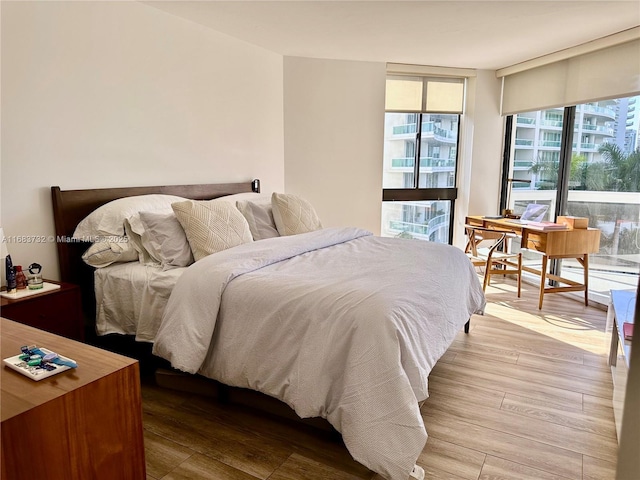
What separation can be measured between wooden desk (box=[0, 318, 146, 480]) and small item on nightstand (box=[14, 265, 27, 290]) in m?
0.90

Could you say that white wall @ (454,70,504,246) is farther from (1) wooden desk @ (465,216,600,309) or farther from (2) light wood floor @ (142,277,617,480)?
(2) light wood floor @ (142,277,617,480)

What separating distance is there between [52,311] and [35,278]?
0.72 feet

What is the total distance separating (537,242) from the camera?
3854 mm

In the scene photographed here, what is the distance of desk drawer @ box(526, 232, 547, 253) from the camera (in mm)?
3775

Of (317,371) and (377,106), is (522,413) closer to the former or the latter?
(317,371)

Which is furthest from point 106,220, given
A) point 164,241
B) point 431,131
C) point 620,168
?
point 620,168

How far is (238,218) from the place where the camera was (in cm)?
280

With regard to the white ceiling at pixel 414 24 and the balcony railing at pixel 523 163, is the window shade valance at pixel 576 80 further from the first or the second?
the balcony railing at pixel 523 163

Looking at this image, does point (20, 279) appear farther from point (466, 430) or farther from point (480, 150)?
point (480, 150)

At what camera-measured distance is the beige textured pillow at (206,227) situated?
2.55 meters

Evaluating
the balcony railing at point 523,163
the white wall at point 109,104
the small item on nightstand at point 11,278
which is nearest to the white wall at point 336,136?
the white wall at point 109,104

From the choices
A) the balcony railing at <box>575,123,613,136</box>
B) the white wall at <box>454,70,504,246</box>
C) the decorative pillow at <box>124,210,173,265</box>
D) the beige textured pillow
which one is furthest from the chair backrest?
the decorative pillow at <box>124,210,173,265</box>

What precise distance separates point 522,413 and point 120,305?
7.30ft

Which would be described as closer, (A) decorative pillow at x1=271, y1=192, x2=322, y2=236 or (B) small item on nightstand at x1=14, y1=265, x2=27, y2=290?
(B) small item on nightstand at x1=14, y1=265, x2=27, y2=290
